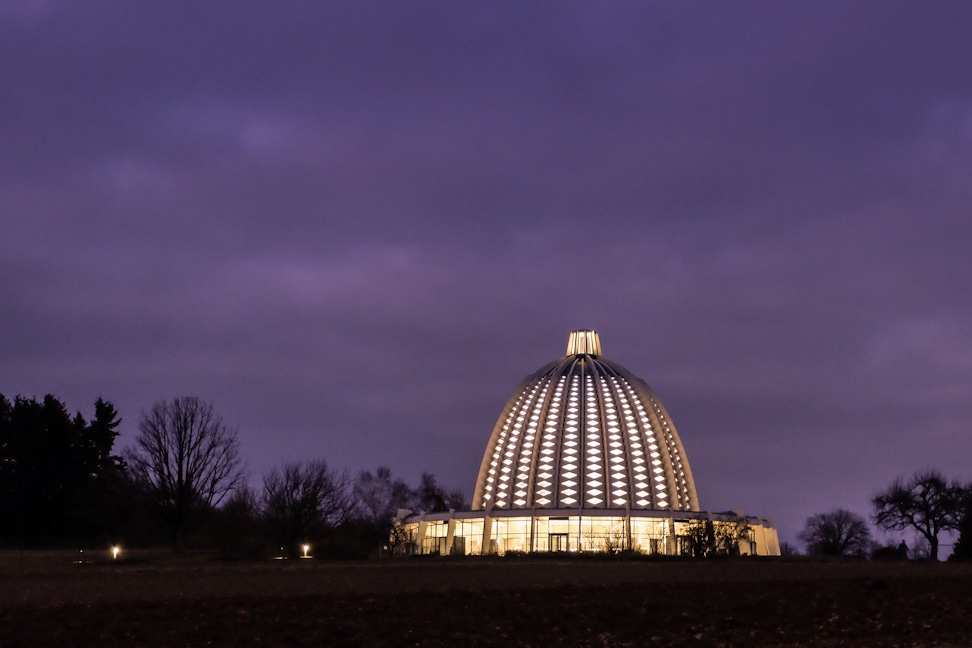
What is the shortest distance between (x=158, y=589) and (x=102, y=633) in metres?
5.64

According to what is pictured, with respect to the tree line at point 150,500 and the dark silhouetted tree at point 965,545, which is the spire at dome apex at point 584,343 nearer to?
the tree line at point 150,500

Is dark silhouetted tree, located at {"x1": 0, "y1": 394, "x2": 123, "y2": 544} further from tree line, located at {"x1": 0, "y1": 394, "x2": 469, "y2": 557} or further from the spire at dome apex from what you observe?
the spire at dome apex

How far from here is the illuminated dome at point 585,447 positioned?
90.6 metres

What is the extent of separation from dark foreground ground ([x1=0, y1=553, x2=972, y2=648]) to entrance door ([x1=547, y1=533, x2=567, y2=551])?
52772mm

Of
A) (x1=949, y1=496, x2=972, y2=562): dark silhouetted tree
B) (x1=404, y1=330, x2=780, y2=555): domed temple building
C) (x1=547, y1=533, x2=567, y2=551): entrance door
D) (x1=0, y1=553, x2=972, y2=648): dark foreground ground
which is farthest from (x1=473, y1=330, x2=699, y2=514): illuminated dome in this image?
(x1=0, y1=553, x2=972, y2=648): dark foreground ground

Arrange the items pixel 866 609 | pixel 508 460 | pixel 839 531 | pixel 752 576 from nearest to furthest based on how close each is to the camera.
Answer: pixel 866 609, pixel 752 576, pixel 839 531, pixel 508 460

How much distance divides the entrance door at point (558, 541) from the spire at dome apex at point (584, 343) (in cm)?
3140

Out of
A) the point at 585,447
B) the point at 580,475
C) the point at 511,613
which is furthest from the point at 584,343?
the point at 511,613

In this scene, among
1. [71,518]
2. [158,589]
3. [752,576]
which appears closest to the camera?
[158,589]

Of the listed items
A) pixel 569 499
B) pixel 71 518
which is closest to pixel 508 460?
pixel 569 499

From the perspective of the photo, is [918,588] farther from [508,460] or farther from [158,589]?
[508,460]

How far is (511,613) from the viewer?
1761cm

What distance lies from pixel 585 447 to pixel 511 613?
2981 inches

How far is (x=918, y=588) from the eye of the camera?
19.5 m
